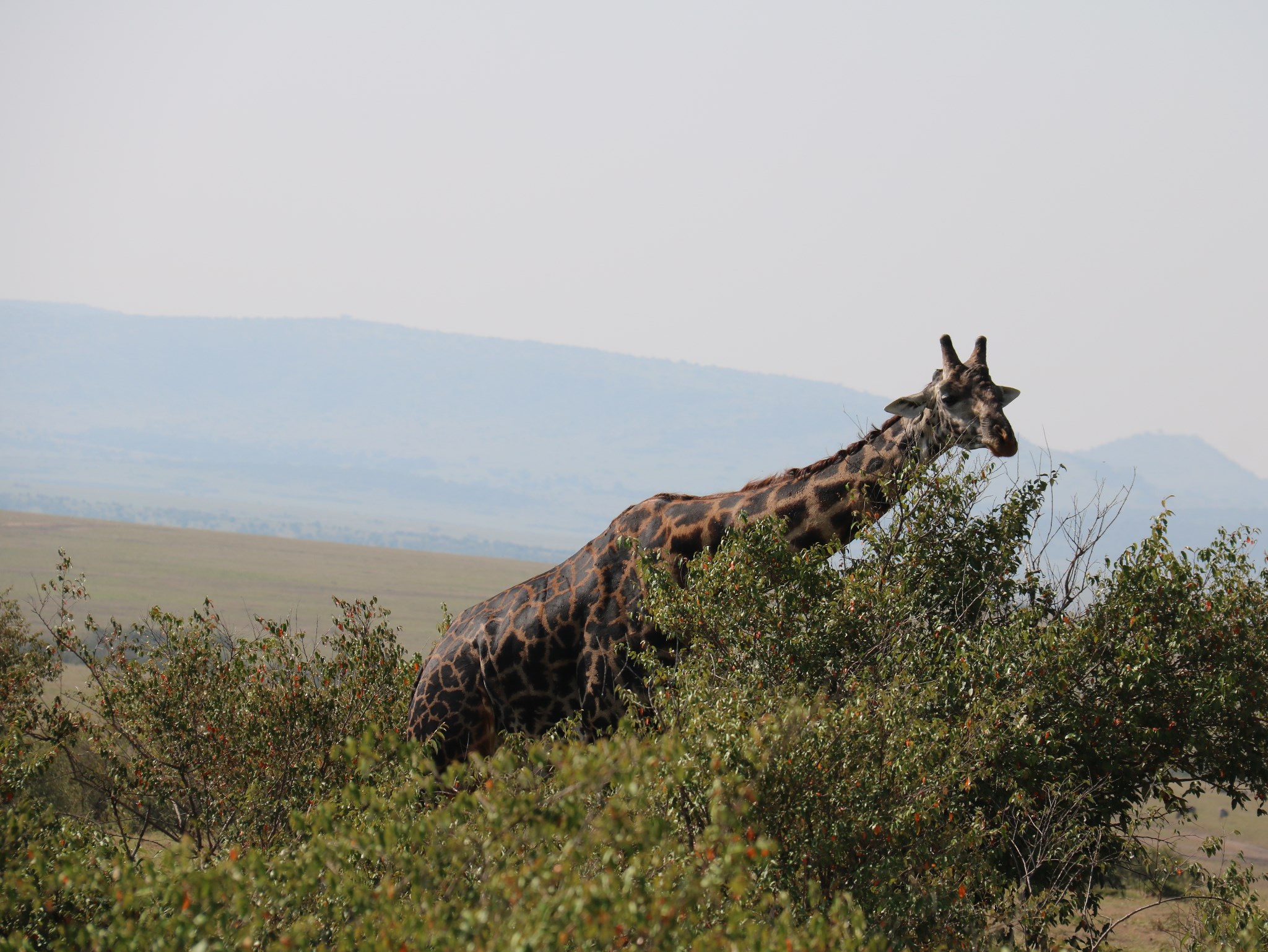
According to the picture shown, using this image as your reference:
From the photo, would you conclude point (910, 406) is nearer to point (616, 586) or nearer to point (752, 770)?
point (616, 586)

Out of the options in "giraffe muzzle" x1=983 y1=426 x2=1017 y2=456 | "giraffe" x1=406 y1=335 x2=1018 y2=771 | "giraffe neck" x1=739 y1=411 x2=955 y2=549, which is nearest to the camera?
"giraffe muzzle" x1=983 y1=426 x2=1017 y2=456

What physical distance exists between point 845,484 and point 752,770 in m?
5.19

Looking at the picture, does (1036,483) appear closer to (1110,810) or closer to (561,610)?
(1110,810)

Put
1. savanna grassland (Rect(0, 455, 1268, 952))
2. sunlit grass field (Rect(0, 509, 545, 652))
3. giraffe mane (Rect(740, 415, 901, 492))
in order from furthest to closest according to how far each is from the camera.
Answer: sunlit grass field (Rect(0, 509, 545, 652))
giraffe mane (Rect(740, 415, 901, 492))
savanna grassland (Rect(0, 455, 1268, 952))

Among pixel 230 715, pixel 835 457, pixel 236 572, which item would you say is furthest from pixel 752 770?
pixel 236 572

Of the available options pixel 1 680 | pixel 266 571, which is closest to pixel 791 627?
pixel 1 680

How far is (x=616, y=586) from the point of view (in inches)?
498

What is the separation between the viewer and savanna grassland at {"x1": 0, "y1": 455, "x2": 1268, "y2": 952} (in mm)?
5520

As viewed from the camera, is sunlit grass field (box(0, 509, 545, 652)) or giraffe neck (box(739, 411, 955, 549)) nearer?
giraffe neck (box(739, 411, 955, 549))

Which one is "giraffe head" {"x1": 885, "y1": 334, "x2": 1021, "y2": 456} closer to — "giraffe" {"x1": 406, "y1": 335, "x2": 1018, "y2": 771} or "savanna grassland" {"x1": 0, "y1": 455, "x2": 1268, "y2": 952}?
"giraffe" {"x1": 406, "y1": 335, "x2": 1018, "y2": 771}

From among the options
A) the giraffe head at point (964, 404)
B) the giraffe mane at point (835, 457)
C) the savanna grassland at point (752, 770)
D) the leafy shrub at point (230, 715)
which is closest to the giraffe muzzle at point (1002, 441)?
the giraffe head at point (964, 404)

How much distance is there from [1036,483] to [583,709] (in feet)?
16.8

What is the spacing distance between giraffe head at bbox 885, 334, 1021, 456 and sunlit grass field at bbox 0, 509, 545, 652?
9445 centimetres

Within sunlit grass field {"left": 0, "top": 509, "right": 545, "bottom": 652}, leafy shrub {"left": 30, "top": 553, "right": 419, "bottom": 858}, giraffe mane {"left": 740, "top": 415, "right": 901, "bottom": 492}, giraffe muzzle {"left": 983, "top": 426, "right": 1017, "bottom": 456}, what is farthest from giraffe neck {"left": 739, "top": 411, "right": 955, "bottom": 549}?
sunlit grass field {"left": 0, "top": 509, "right": 545, "bottom": 652}
